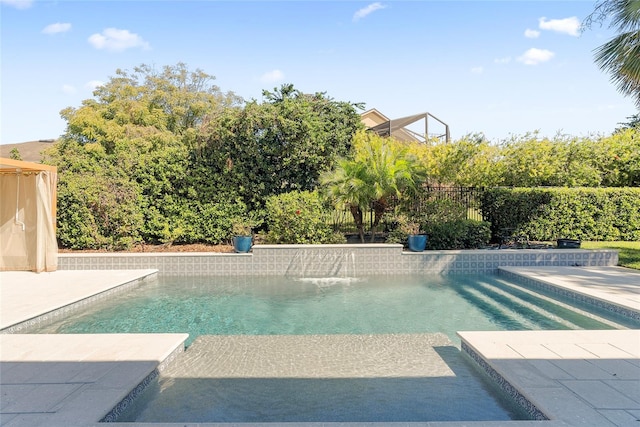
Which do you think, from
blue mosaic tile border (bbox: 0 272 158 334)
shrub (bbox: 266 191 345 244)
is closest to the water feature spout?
shrub (bbox: 266 191 345 244)

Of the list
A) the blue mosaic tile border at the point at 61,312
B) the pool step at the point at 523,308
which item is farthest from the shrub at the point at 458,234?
the blue mosaic tile border at the point at 61,312

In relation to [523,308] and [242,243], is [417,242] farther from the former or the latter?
[242,243]

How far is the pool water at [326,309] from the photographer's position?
21.0 feet

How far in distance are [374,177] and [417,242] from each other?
2300mm

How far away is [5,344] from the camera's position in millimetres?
4957

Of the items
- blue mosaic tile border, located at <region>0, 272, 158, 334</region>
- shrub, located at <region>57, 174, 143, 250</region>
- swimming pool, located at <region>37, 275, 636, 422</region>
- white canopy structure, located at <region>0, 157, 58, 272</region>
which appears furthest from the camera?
shrub, located at <region>57, 174, 143, 250</region>

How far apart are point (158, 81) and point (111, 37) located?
52.2 feet

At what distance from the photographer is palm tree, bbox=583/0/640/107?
390 inches

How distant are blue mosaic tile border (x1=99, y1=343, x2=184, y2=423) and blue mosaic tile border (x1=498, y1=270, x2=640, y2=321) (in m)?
6.96

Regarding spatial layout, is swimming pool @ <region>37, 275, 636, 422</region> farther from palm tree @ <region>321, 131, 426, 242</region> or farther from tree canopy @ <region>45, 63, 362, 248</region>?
tree canopy @ <region>45, 63, 362, 248</region>

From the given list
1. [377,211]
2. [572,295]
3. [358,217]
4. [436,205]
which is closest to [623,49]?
[436,205]

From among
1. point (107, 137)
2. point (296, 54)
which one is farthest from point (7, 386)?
point (107, 137)

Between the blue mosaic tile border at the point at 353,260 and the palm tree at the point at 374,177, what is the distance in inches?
64.9

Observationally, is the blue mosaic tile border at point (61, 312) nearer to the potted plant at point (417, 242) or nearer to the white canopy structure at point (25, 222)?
Result: the white canopy structure at point (25, 222)
